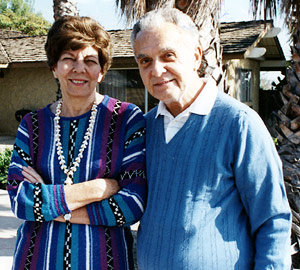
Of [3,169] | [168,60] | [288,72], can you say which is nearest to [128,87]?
[3,169]

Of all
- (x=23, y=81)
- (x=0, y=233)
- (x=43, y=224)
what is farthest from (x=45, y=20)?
(x=43, y=224)

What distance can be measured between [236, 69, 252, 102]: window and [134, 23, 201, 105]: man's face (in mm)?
11184

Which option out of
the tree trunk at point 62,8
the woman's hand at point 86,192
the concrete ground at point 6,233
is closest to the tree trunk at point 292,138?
the woman's hand at point 86,192

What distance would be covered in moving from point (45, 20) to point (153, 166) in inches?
1849

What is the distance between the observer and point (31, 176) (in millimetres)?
1909

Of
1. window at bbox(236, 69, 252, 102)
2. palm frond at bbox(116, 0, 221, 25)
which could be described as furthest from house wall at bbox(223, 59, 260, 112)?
palm frond at bbox(116, 0, 221, 25)

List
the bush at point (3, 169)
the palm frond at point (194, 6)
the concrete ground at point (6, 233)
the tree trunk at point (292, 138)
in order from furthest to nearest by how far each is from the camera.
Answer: the bush at point (3, 169), the concrete ground at point (6, 233), the tree trunk at point (292, 138), the palm frond at point (194, 6)

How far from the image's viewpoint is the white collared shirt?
5.73 ft

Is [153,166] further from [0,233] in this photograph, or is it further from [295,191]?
[0,233]

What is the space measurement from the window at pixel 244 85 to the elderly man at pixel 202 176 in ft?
36.7

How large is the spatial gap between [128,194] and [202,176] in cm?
41

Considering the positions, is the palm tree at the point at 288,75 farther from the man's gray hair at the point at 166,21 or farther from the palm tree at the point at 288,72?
the man's gray hair at the point at 166,21

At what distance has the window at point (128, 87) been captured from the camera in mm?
12781

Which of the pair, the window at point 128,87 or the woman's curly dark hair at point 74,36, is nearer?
the woman's curly dark hair at point 74,36
